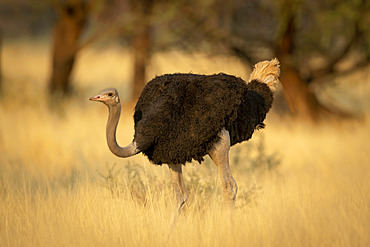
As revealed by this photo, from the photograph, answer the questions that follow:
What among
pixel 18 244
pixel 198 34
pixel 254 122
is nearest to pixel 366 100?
pixel 198 34

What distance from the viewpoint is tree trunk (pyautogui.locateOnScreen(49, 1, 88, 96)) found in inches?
517

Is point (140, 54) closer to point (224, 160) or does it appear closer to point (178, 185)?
point (178, 185)

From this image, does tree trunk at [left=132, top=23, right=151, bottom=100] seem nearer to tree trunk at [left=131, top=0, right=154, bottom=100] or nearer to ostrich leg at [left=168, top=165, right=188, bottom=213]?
tree trunk at [left=131, top=0, right=154, bottom=100]

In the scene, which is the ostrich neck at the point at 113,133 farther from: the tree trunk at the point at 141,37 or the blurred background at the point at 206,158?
the tree trunk at the point at 141,37

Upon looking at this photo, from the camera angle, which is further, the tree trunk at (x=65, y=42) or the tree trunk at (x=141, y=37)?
the tree trunk at (x=65, y=42)

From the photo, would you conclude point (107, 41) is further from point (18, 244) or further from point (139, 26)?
point (18, 244)

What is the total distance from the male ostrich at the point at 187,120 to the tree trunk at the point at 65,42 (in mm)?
8236

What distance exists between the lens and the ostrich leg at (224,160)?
5.16 m

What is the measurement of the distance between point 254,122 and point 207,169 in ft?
6.71

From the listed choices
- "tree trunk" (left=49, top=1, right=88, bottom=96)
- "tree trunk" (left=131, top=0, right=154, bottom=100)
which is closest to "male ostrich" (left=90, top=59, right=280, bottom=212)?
"tree trunk" (left=131, top=0, right=154, bottom=100)

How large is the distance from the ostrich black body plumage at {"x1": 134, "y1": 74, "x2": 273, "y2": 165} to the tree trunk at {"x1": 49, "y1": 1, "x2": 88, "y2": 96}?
825 cm

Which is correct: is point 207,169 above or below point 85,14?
below

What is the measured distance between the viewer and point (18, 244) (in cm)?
508

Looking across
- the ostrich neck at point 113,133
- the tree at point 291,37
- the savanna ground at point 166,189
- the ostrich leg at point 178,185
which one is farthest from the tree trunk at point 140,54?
the ostrich neck at point 113,133
